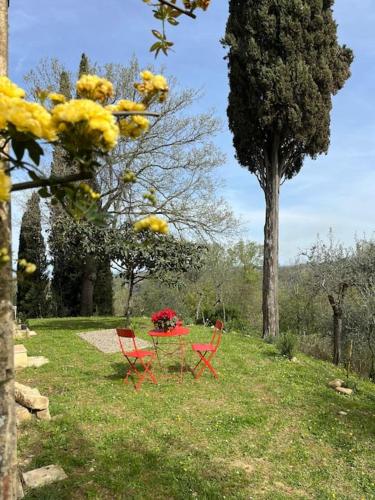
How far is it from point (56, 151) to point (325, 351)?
9287 millimetres

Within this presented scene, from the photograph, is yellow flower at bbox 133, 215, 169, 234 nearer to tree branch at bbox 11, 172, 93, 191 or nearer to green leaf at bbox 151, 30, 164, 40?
tree branch at bbox 11, 172, 93, 191

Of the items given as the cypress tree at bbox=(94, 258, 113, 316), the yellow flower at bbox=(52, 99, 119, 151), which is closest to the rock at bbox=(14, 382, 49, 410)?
the yellow flower at bbox=(52, 99, 119, 151)

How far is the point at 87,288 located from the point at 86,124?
15.6m

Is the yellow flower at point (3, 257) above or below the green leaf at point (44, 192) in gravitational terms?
below

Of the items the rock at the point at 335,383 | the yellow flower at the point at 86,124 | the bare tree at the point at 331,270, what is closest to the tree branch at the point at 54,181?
the yellow flower at the point at 86,124

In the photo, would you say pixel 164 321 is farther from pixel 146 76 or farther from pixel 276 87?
pixel 276 87

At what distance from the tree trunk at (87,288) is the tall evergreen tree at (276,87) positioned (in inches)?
291

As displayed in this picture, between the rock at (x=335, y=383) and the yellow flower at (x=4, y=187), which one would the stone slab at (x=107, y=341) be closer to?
the rock at (x=335, y=383)

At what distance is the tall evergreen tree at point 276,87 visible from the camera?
10.2 m

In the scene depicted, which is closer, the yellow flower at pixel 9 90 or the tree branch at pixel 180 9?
the yellow flower at pixel 9 90

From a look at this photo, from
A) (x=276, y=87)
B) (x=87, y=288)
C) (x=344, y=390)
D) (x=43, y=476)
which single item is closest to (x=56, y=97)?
(x=43, y=476)

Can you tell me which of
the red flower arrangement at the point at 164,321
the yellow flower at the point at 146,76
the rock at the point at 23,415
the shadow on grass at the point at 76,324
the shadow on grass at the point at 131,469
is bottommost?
the shadow on grass at the point at 131,469

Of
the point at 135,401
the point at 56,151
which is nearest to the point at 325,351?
Result: the point at 135,401

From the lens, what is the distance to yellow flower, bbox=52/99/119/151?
99 centimetres
